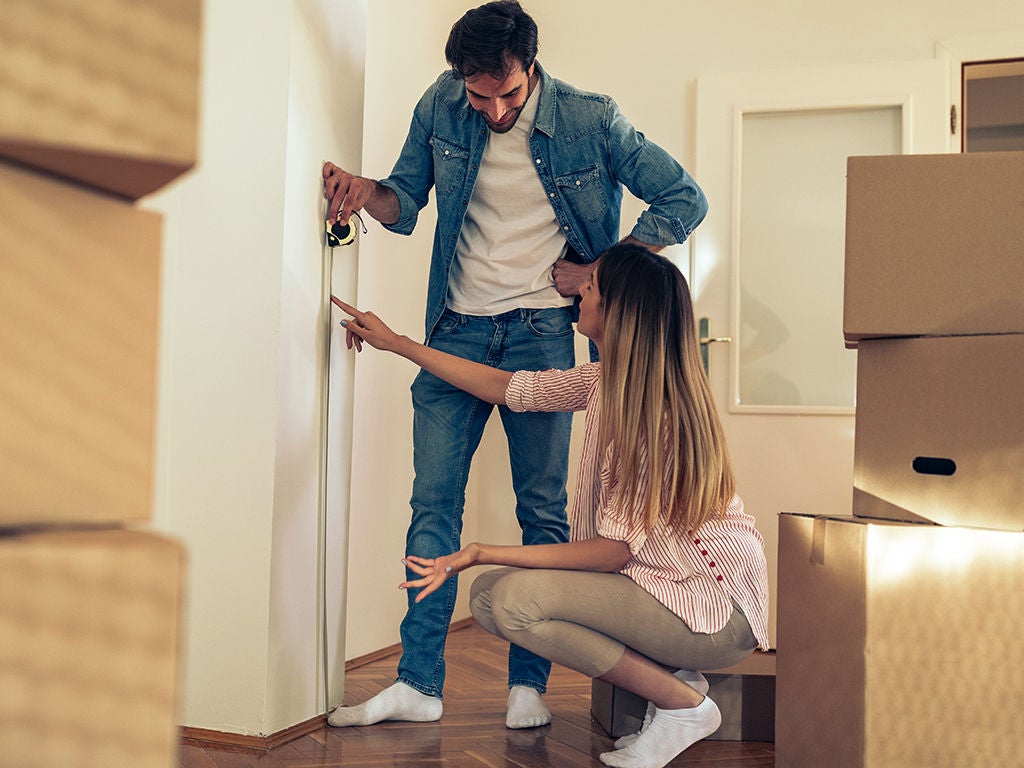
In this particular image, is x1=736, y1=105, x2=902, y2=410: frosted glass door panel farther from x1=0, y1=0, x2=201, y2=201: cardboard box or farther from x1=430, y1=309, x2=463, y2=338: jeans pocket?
x1=0, y1=0, x2=201, y2=201: cardboard box

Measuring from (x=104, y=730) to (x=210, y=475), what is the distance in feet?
5.03

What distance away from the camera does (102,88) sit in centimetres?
40

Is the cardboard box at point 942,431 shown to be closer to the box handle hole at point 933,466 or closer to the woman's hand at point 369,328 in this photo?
the box handle hole at point 933,466

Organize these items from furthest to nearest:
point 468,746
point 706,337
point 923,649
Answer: point 706,337 < point 468,746 < point 923,649

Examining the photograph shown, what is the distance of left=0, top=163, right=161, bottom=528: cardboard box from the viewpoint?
1.27 ft

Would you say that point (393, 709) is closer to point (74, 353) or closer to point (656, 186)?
point (656, 186)

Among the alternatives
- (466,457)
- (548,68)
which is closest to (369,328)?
(466,457)

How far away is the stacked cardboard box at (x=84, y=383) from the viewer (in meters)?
0.37

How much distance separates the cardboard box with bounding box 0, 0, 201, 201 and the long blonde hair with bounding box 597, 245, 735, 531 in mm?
1276

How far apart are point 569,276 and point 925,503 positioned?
0.90 meters

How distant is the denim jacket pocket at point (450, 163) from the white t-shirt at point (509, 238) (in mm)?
41

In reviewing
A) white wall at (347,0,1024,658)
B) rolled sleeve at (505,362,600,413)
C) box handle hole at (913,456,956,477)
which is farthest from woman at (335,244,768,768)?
white wall at (347,0,1024,658)

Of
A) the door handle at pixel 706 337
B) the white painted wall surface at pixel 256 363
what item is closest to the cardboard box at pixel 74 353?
the white painted wall surface at pixel 256 363

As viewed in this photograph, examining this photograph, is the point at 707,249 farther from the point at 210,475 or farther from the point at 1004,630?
the point at 1004,630
